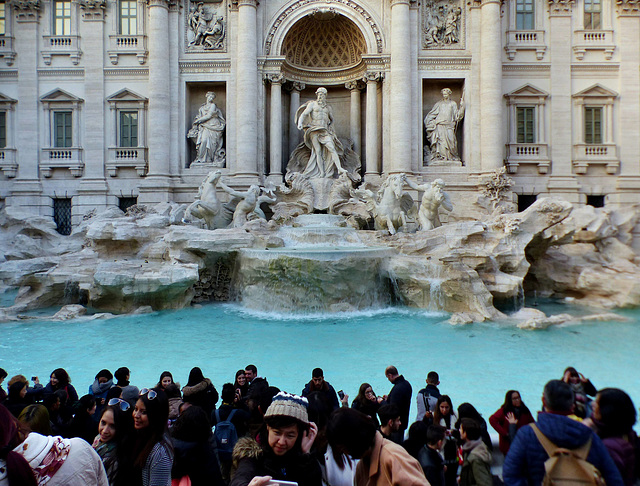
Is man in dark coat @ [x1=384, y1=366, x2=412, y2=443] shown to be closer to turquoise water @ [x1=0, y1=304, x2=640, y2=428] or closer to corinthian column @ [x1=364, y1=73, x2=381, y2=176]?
turquoise water @ [x1=0, y1=304, x2=640, y2=428]

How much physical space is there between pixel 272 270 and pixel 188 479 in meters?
7.77

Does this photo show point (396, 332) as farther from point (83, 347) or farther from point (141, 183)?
point (141, 183)

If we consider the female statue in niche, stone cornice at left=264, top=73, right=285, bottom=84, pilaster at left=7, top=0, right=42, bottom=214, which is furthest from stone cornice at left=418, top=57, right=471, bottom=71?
pilaster at left=7, top=0, right=42, bottom=214

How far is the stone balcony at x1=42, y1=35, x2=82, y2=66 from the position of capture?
663 inches

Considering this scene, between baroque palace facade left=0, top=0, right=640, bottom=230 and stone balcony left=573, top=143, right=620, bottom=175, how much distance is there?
0.05 m

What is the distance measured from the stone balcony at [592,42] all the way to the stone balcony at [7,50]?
67.5 ft

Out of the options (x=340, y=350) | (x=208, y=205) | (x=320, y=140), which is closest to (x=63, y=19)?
(x=208, y=205)

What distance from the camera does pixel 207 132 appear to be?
54.6ft

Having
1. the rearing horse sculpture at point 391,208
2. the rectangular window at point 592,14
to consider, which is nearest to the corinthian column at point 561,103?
the rectangular window at point 592,14

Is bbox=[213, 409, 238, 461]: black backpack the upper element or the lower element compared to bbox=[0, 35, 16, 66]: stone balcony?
lower

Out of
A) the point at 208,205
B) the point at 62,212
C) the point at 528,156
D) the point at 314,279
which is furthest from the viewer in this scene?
the point at 62,212

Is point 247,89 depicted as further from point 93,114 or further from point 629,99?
point 629,99

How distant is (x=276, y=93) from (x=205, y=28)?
347cm

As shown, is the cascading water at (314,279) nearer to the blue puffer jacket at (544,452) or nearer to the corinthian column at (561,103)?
the blue puffer jacket at (544,452)
